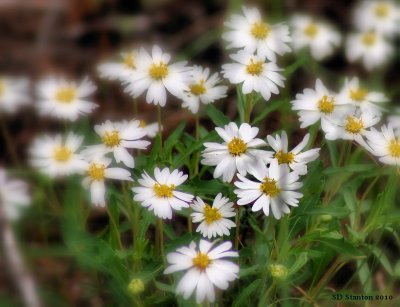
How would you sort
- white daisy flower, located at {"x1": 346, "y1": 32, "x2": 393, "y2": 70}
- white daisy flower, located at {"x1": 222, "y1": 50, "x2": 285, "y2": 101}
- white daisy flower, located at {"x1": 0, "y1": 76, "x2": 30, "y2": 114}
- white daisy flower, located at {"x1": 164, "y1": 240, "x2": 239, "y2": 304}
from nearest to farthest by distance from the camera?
white daisy flower, located at {"x1": 164, "y1": 240, "x2": 239, "y2": 304} < white daisy flower, located at {"x1": 222, "y1": 50, "x2": 285, "y2": 101} < white daisy flower, located at {"x1": 0, "y1": 76, "x2": 30, "y2": 114} < white daisy flower, located at {"x1": 346, "y1": 32, "x2": 393, "y2": 70}

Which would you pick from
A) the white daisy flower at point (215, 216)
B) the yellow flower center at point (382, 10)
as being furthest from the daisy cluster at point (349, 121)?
the yellow flower center at point (382, 10)

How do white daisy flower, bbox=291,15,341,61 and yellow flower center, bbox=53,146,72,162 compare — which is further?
white daisy flower, bbox=291,15,341,61

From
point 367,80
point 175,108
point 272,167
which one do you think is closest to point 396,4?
point 367,80

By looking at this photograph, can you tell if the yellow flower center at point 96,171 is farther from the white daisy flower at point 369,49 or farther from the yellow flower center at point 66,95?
the white daisy flower at point 369,49

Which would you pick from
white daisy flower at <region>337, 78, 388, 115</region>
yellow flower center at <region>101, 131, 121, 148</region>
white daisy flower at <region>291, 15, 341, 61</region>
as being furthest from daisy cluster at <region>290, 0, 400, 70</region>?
yellow flower center at <region>101, 131, 121, 148</region>

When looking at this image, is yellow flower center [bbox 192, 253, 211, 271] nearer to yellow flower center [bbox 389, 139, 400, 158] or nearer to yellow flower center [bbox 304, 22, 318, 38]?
yellow flower center [bbox 389, 139, 400, 158]

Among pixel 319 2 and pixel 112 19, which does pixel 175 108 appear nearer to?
pixel 112 19
